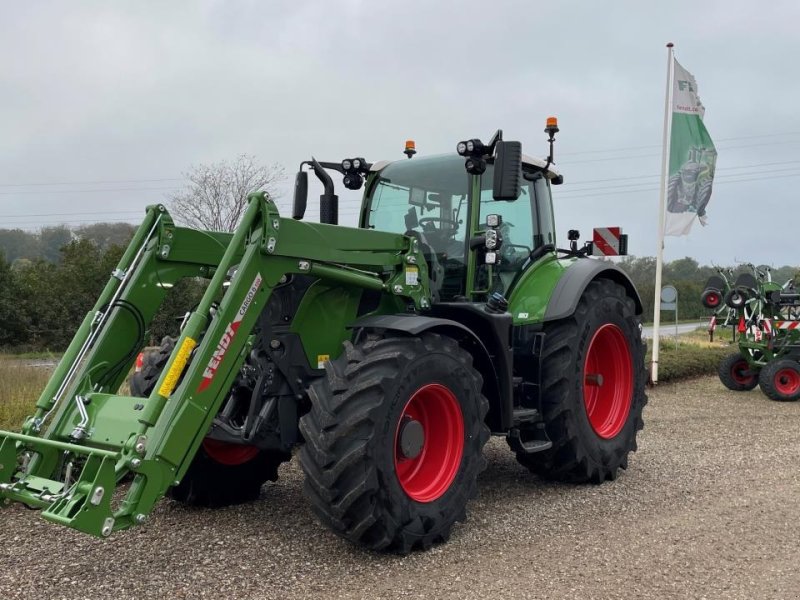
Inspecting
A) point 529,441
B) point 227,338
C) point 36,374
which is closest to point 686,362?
point 529,441

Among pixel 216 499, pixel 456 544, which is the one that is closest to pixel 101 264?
pixel 216 499

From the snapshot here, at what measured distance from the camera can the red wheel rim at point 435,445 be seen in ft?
14.7

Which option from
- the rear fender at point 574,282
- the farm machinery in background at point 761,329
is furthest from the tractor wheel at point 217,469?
the farm machinery in background at point 761,329

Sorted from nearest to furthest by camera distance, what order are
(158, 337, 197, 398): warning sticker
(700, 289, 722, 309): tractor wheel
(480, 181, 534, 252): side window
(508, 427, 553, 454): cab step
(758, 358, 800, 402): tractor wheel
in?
1. (158, 337, 197, 398): warning sticker
2. (508, 427, 553, 454): cab step
3. (480, 181, 534, 252): side window
4. (758, 358, 800, 402): tractor wheel
5. (700, 289, 722, 309): tractor wheel

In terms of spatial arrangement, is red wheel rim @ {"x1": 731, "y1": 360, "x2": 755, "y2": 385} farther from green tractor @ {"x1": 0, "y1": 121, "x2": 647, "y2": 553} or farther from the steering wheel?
the steering wheel

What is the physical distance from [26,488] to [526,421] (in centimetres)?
325

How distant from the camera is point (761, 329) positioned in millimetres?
11953

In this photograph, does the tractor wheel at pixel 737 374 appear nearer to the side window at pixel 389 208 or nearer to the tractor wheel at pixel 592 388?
the tractor wheel at pixel 592 388

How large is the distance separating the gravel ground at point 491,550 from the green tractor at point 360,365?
9.4 inches

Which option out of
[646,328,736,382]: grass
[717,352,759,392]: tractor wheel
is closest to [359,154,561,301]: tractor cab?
[717,352,759,392]: tractor wheel

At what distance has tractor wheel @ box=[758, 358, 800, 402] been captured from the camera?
441 inches

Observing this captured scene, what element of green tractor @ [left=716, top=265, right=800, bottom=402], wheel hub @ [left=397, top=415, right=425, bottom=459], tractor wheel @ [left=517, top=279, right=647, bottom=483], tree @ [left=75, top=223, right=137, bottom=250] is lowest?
wheel hub @ [left=397, top=415, right=425, bottom=459]

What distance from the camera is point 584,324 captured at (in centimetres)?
577

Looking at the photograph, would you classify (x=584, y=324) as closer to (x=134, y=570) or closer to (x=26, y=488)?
(x=134, y=570)
